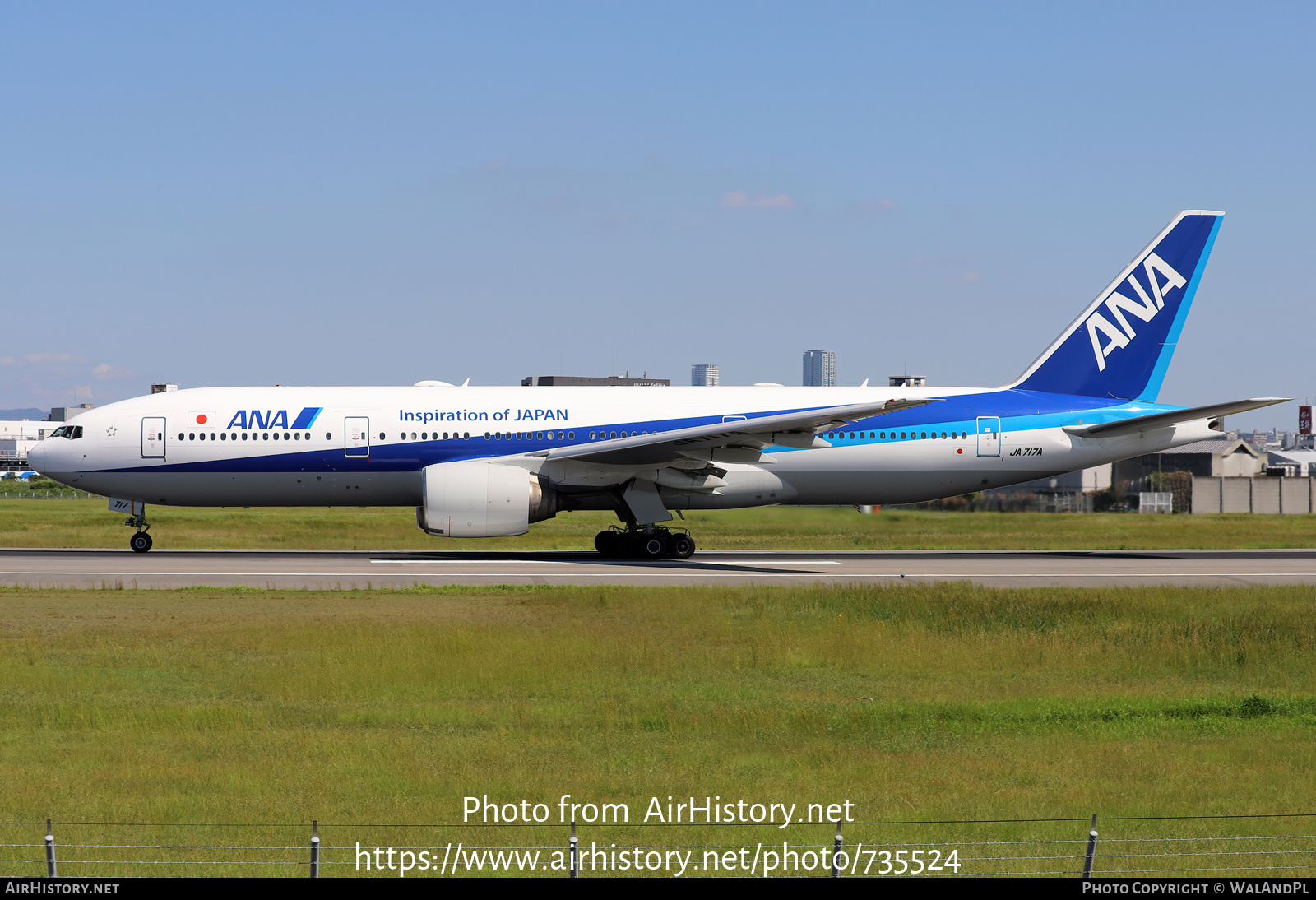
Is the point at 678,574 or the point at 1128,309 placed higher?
the point at 1128,309

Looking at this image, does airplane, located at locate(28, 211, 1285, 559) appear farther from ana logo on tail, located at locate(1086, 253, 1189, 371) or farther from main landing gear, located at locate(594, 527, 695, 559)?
ana logo on tail, located at locate(1086, 253, 1189, 371)

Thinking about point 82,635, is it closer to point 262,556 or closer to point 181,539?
point 262,556

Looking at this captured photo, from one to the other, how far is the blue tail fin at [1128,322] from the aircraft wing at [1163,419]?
1.73 m

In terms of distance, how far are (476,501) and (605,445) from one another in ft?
11.6

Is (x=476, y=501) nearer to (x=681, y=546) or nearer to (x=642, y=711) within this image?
(x=681, y=546)

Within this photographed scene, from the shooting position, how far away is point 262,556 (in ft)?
103

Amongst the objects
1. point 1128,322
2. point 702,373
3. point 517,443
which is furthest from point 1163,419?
point 702,373

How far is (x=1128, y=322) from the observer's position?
33875 millimetres

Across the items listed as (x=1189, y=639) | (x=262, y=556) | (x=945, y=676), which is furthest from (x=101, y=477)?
(x=1189, y=639)

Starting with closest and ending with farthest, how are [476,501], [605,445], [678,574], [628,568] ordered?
[678,574] → [628,568] → [476,501] → [605,445]

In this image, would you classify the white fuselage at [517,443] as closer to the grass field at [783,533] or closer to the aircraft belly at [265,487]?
the aircraft belly at [265,487]

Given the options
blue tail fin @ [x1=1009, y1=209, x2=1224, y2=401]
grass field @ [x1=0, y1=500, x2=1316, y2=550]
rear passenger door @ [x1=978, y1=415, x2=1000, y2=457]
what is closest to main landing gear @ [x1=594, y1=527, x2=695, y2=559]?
grass field @ [x1=0, y1=500, x2=1316, y2=550]

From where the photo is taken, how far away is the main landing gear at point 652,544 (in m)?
30.6

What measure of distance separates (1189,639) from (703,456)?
14189 mm
